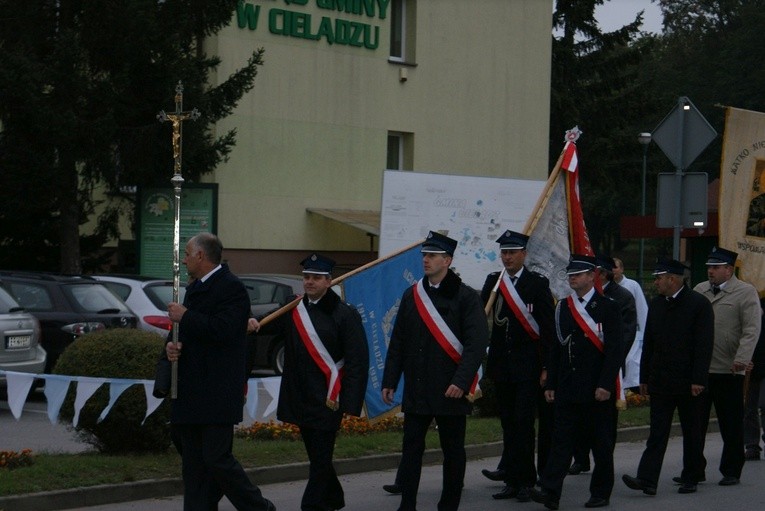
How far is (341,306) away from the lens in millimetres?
9258

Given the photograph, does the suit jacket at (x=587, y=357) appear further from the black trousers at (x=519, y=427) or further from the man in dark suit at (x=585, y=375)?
the black trousers at (x=519, y=427)

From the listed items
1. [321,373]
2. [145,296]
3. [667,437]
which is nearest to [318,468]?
[321,373]

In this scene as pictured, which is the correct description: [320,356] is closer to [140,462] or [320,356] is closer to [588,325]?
[588,325]

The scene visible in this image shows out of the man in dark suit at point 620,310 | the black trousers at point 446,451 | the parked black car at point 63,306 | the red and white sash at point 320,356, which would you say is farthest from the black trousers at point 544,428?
the parked black car at point 63,306

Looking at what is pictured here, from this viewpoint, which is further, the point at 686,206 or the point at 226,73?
the point at 226,73

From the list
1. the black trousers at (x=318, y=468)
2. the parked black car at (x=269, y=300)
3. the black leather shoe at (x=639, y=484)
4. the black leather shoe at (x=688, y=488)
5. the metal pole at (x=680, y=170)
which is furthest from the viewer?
the parked black car at (x=269, y=300)

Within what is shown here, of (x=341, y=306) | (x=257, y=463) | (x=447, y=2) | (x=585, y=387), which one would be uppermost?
(x=447, y=2)

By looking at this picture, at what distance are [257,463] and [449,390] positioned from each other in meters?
2.80

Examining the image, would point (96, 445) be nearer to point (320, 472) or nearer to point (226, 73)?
point (320, 472)

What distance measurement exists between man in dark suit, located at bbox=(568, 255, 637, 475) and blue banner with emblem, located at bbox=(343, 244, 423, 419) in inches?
86.0

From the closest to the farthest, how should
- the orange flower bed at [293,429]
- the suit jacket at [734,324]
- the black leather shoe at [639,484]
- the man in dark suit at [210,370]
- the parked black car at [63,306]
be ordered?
1. the man in dark suit at [210,370]
2. the black leather shoe at [639,484]
3. the suit jacket at [734,324]
4. the orange flower bed at [293,429]
5. the parked black car at [63,306]

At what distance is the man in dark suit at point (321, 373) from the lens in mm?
9016

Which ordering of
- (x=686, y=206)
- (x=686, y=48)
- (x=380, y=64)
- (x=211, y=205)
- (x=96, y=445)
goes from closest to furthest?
1. (x=96, y=445)
2. (x=686, y=206)
3. (x=211, y=205)
4. (x=380, y=64)
5. (x=686, y=48)

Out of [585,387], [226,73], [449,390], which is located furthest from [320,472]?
[226,73]
